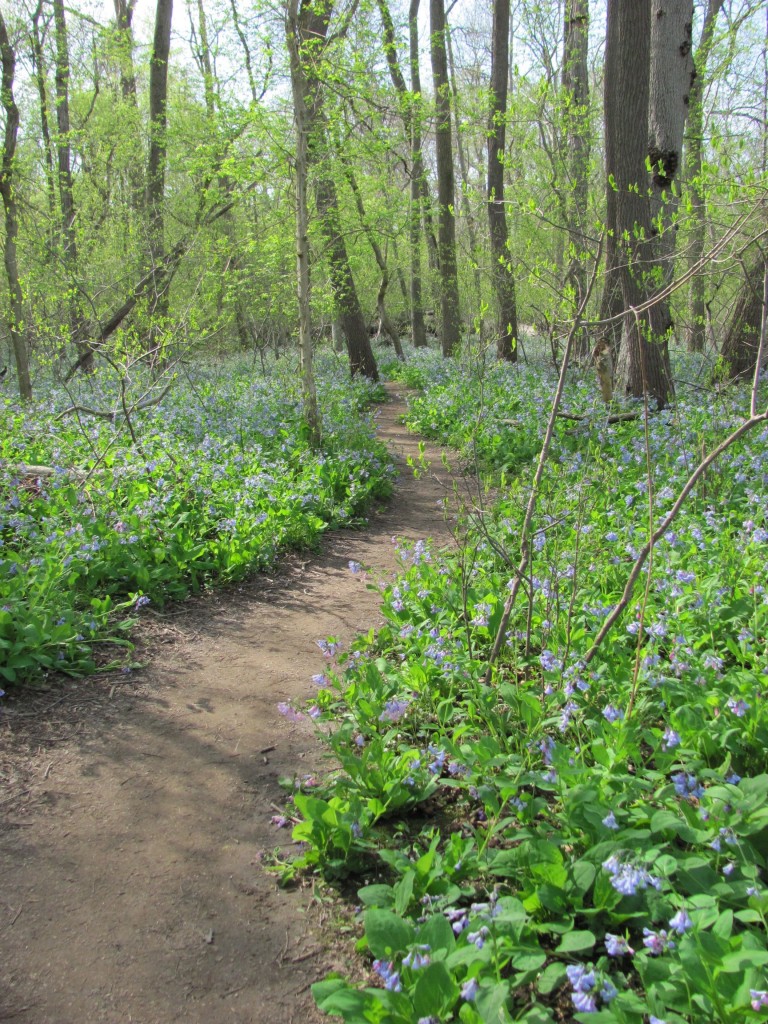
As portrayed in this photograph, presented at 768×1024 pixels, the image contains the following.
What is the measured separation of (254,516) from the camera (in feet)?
16.4

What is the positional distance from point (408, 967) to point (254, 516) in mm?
3697

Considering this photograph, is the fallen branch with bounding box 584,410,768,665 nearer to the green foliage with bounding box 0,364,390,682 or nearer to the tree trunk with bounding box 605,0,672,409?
the green foliage with bounding box 0,364,390,682

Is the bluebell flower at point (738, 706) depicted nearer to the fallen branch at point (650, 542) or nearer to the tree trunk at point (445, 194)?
the fallen branch at point (650, 542)

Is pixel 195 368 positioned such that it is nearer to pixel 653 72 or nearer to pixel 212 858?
pixel 653 72

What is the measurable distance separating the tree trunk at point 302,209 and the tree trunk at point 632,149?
3.13 m

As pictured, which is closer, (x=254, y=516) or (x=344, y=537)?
(x=254, y=516)

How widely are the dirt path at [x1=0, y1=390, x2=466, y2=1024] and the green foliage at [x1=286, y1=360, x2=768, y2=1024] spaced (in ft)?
0.81

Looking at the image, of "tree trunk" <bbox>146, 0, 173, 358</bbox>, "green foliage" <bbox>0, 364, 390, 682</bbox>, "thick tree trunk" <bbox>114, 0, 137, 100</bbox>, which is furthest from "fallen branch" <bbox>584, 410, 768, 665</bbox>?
"thick tree trunk" <bbox>114, 0, 137, 100</bbox>

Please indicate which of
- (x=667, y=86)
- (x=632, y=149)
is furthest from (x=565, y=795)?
(x=667, y=86)

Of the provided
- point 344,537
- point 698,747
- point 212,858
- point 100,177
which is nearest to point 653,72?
point 344,537

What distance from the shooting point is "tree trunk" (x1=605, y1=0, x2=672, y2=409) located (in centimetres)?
708

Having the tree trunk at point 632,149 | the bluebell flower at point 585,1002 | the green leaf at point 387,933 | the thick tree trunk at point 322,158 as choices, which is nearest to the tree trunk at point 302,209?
the thick tree trunk at point 322,158

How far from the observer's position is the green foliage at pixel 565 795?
152 centimetres

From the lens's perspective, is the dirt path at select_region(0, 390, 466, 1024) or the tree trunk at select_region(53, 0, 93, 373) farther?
the tree trunk at select_region(53, 0, 93, 373)
